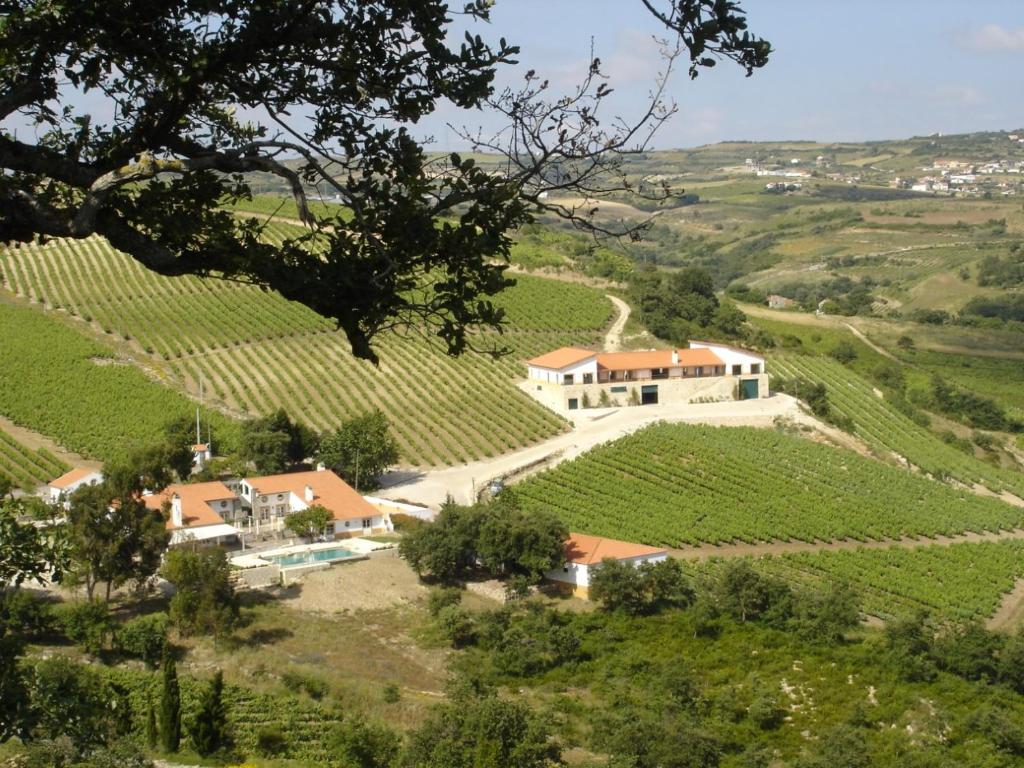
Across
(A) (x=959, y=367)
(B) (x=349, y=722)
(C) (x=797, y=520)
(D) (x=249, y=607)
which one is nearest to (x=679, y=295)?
(A) (x=959, y=367)

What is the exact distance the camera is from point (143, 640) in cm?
2606

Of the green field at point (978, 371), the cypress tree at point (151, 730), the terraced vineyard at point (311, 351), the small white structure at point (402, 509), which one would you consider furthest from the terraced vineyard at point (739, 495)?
the green field at point (978, 371)

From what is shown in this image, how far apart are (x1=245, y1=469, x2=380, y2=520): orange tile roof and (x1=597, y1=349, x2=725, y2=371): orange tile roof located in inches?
615

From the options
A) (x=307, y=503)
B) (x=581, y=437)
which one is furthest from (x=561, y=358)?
(x=307, y=503)

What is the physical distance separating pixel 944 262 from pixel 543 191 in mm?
125921

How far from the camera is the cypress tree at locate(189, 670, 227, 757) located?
68.6ft

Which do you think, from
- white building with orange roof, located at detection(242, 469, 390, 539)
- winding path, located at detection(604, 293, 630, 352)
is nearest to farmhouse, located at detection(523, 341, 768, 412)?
winding path, located at detection(604, 293, 630, 352)

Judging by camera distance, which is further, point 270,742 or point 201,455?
point 201,455

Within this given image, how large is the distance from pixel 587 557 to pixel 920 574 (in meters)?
9.88

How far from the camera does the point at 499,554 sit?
32094mm

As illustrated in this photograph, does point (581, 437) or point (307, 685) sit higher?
point (581, 437)

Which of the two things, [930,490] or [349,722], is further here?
[930,490]

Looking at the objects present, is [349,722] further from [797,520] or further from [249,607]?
[797,520]

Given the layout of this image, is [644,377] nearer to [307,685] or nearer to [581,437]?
[581,437]
